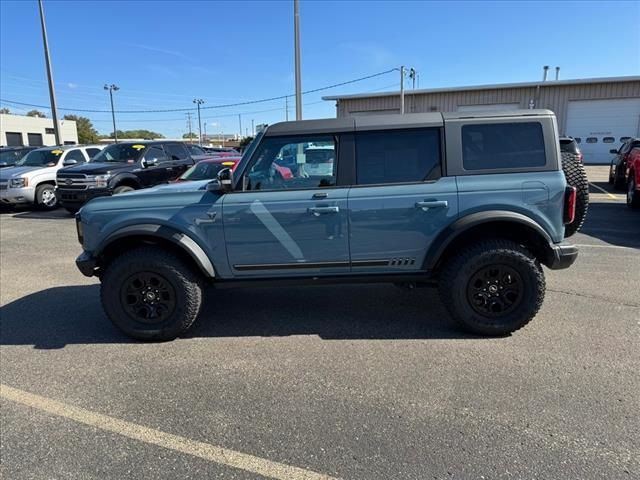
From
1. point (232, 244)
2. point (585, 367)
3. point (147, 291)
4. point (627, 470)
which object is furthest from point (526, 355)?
point (147, 291)

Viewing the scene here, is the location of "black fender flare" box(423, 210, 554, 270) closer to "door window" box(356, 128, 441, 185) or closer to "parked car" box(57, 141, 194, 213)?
"door window" box(356, 128, 441, 185)

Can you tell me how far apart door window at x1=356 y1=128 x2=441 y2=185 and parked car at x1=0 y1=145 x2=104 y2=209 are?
37.5 ft

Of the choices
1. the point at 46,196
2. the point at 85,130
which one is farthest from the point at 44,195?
the point at 85,130

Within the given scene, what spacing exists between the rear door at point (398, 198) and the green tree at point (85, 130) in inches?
3715

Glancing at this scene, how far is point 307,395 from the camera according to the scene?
304 centimetres

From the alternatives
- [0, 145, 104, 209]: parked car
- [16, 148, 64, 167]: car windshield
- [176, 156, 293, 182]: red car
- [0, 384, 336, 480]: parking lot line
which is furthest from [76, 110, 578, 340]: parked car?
[16, 148, 64, 167]: car windshield

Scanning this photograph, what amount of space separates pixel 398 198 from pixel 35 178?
11.9m

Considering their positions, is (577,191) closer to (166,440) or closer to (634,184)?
(166,440)

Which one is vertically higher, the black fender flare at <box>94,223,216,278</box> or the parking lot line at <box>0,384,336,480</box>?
the black fender flare at <box>94,223,216,278</box>

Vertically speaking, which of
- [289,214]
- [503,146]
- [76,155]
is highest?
[76,155]

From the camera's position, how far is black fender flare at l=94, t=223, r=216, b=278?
376 cm

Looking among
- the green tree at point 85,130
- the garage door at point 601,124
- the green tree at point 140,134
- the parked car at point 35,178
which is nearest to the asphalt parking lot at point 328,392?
the parked car at point 35,178

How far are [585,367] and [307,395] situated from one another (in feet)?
6.79

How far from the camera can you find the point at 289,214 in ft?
12.2
